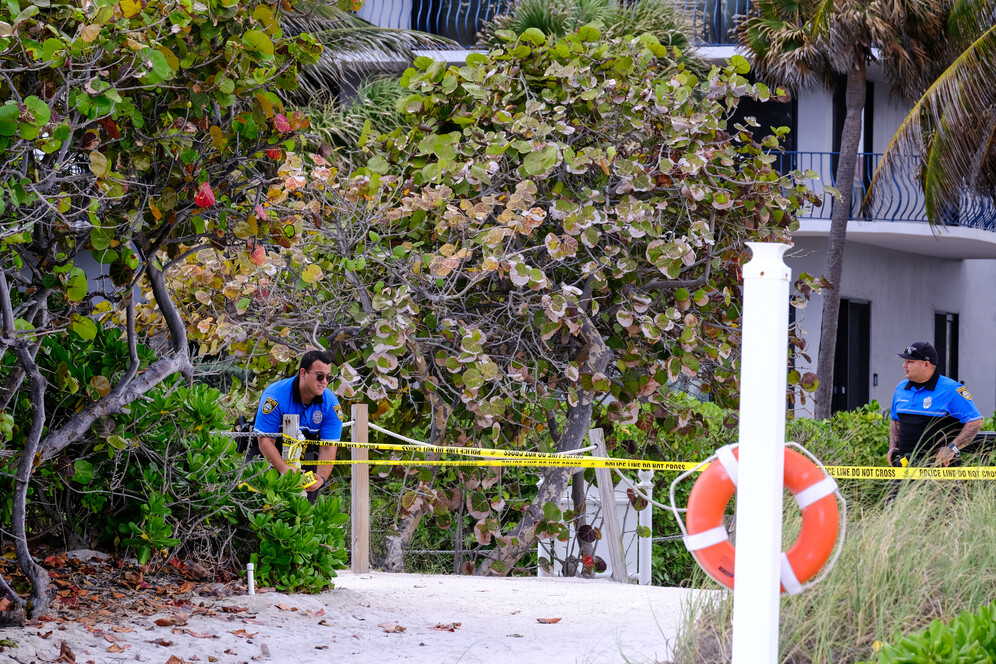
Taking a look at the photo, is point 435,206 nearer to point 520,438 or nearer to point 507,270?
point 507,270

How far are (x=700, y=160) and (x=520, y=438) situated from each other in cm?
222

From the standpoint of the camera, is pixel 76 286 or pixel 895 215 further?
pixel 895 215

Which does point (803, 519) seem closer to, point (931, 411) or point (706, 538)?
point (706, 538)

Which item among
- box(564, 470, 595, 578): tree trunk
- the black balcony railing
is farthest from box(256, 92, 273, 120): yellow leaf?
the black balcony railing

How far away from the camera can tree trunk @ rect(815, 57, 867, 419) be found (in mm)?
13703

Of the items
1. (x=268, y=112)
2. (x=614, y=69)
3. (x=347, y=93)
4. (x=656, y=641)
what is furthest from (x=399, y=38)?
(x=656, y=641)

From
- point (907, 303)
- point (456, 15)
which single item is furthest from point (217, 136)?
point (907, 303)

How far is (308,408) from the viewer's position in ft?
23.2

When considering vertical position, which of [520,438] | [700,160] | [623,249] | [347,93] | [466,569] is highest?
[347,93]

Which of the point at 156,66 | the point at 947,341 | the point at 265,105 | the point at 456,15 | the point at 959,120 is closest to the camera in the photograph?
the point at 156,66

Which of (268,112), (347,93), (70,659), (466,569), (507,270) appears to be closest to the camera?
(70,659)

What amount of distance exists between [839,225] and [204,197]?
10.6 m

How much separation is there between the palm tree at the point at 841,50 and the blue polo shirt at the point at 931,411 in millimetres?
4467

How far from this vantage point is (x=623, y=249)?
6973mm
